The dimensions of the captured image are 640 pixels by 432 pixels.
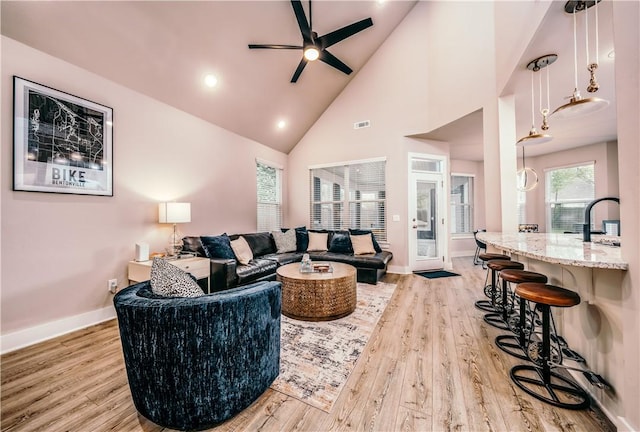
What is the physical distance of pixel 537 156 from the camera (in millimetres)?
6902

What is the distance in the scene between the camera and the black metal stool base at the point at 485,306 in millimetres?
3014

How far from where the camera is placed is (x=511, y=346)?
221cm

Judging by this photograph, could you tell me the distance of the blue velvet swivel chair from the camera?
127 cm

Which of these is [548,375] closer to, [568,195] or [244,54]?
[244,54]

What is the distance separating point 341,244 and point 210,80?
138 inches

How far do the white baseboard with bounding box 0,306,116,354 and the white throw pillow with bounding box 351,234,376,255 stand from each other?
3646 millimetres

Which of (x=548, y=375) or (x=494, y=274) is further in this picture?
(x=494, y=274)

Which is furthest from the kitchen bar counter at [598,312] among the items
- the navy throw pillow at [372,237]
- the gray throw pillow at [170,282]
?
the navy throw pillow at [372,237]

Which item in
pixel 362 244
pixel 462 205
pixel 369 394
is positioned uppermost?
pixel 462 205

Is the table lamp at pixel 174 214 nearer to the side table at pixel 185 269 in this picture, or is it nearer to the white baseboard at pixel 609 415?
the side table at pixel 185 269

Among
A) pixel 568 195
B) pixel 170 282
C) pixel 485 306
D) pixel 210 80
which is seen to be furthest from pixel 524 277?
pixel 568 195

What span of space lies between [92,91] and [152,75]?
69 centimetres

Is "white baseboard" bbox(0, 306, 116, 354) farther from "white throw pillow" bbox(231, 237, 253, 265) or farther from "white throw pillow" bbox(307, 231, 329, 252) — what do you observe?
"white throw pillow" bbox(307, 231, 329, 252)

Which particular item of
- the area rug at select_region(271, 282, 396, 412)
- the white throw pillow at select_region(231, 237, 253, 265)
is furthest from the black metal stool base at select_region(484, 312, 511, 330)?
the white throw pillow at select_region(231, 237, 253, 265)
